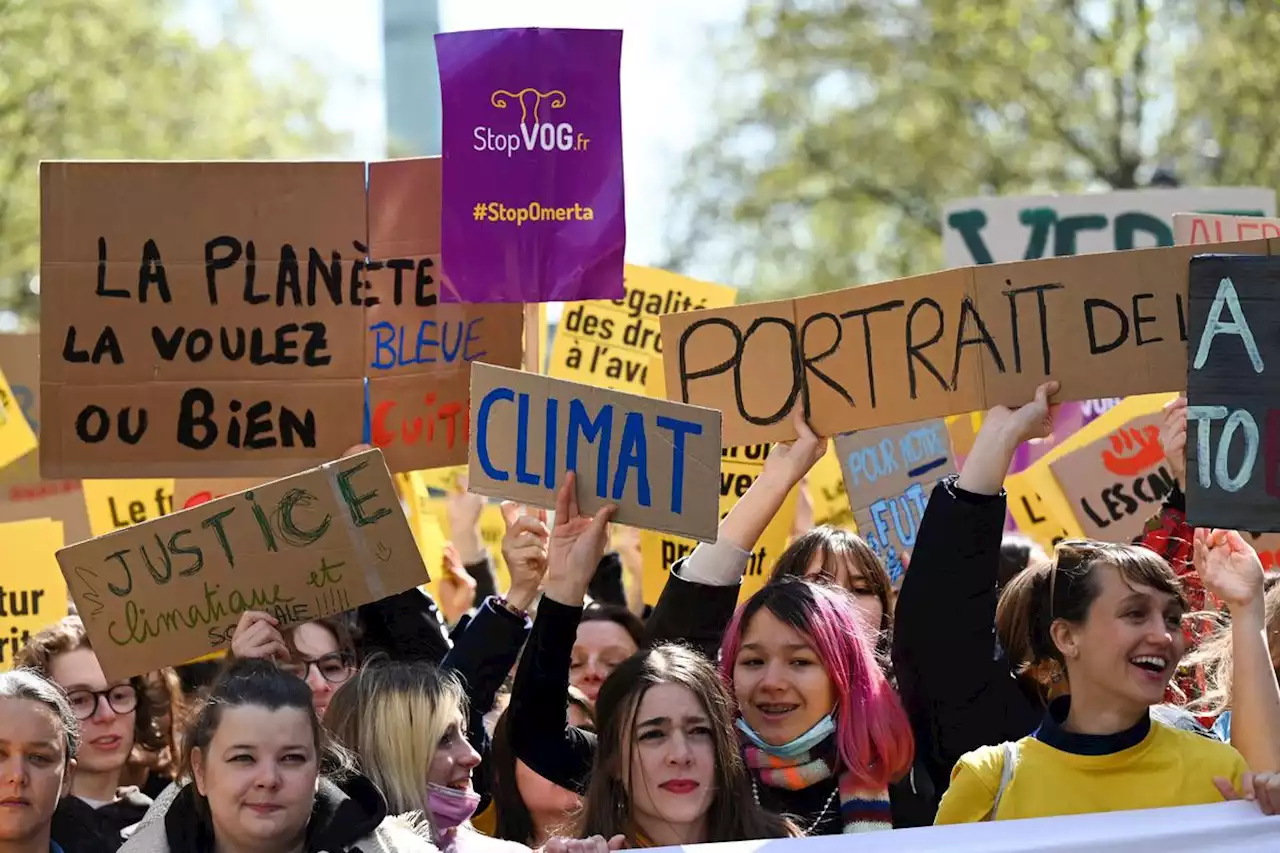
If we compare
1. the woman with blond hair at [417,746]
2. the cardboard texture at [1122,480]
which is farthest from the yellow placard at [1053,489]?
the woman with blond hair at [417,746]

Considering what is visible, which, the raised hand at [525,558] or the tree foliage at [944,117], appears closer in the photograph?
the raised hand at [525,558]

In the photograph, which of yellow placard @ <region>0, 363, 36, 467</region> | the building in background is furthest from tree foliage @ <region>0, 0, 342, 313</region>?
yellow placard @ <region>0, 363, 36, 467</region>

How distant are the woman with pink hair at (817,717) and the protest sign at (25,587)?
8.36ft

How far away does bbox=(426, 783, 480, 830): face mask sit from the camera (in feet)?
13.2

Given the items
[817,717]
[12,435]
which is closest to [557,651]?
[817,717]

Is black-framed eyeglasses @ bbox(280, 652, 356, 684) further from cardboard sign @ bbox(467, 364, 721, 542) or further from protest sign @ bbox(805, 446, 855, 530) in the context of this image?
protest sign @ bbox(805, 446, 855, 530)

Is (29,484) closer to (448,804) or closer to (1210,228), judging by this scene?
(448,804)

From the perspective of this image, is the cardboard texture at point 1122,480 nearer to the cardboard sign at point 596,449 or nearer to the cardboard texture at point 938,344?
the cardboard texture at point 938,344

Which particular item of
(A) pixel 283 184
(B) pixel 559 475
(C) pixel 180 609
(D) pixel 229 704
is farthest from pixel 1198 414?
(A) pixel 283 184

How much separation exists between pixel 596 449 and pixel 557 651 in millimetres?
431

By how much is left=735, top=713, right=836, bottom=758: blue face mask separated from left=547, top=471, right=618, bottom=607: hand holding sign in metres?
0.48

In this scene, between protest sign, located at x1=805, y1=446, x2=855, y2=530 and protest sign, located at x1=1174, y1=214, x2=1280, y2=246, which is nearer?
protest sign, located at x1=1174, y1=214, x2=1280, y2=246

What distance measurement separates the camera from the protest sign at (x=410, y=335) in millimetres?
5281

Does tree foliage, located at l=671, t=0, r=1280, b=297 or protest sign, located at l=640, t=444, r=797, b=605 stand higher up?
tree foliage, located at l=671, t=0, r=1280, b=297
